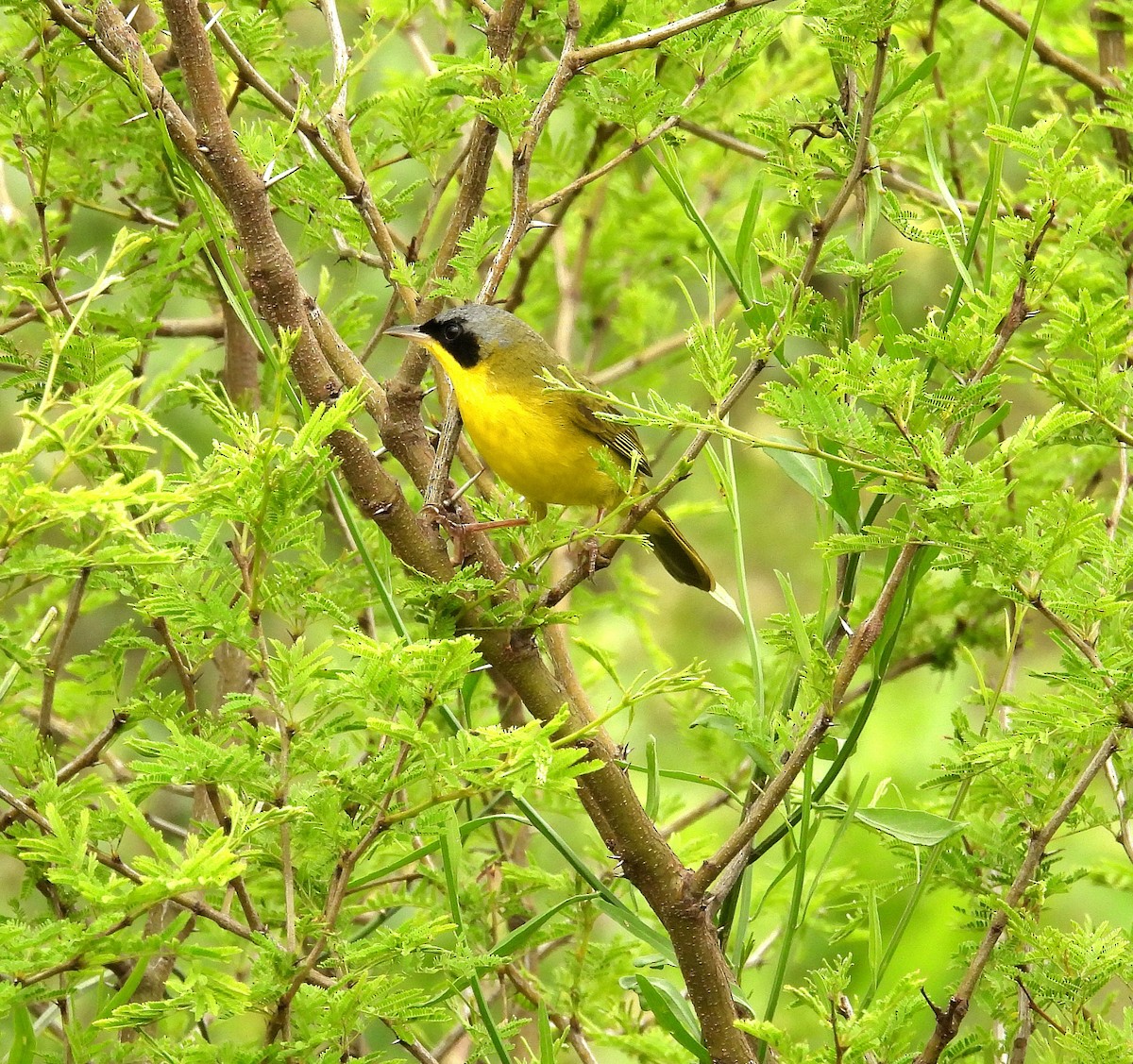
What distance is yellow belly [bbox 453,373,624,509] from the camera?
3469 millimetres

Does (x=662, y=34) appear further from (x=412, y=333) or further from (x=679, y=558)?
(x=679, y=558)

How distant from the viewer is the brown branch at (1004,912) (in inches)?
72.1

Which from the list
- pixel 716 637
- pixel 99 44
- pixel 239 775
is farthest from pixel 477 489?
pixel 716 637

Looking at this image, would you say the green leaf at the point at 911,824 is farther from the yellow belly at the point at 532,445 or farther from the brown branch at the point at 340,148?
the yellow belly at the point at 532,445

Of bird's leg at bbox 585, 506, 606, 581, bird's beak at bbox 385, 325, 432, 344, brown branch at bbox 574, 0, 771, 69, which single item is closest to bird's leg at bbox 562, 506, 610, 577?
bird's leg at bbox 585, 506, 606, 581

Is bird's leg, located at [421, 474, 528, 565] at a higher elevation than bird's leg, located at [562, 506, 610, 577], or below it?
higher

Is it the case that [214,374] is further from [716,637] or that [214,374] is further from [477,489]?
[716,637]

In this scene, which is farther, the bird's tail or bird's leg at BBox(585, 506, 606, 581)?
the bird's tail

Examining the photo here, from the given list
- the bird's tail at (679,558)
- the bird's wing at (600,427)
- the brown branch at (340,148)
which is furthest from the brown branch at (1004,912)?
the bird's tail at (679,558)

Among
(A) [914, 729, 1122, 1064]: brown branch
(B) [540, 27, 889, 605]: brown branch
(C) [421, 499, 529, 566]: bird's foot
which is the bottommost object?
(A) [914, 729, 1122, 1064]: brown branch

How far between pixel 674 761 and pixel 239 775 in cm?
430

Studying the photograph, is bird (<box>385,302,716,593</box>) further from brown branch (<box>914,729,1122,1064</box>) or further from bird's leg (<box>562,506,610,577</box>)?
brown branch (<box>914,729,1122,1064</box>)

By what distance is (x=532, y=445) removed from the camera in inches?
137

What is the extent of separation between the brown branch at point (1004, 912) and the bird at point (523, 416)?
162cm
